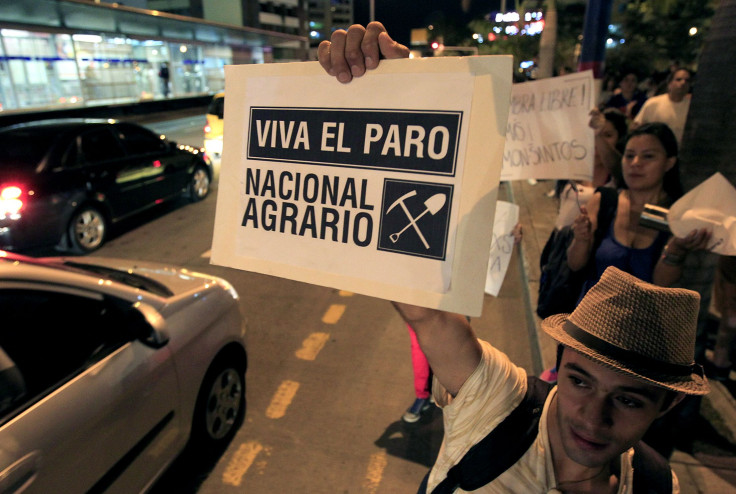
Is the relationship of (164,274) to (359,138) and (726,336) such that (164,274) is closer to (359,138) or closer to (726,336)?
(359,138)

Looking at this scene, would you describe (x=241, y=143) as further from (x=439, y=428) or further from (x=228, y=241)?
(x=439, y=428)

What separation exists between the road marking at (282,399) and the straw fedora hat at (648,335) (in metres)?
2.87

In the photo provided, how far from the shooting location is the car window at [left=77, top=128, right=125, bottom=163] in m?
6.72

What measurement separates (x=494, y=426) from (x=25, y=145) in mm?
7167

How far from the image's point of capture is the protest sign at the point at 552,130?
9.59 ft

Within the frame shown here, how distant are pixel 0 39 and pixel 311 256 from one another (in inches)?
856

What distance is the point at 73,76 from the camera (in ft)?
69.2

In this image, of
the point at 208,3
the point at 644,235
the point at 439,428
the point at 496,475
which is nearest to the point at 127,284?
the point at 439,428

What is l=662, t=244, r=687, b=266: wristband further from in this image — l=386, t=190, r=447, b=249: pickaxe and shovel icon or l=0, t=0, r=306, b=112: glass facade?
l=0, t=0, r=306, b=112: glass facade

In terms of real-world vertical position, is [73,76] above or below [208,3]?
below

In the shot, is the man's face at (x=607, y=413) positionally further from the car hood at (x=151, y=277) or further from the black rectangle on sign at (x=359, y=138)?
the car hood at (x=151, y=277)

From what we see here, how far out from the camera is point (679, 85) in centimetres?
569

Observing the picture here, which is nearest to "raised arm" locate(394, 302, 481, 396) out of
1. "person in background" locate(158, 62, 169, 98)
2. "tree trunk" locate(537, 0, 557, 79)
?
"tree trunk" locate(537, 0, 557, 79)

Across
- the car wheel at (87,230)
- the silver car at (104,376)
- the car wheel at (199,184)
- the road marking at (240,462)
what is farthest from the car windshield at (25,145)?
the road marking at (240,462)
